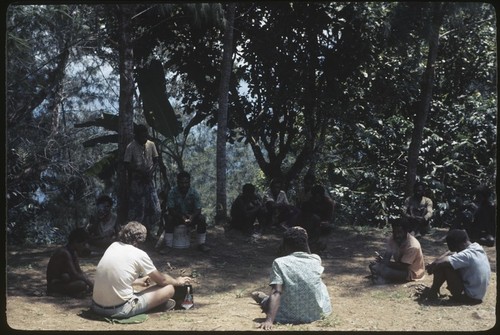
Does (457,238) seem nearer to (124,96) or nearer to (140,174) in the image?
(140,174)

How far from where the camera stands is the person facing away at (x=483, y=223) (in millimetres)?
9078

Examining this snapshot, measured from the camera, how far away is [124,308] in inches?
223

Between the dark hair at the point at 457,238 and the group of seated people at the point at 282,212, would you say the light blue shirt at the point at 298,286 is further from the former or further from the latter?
the group of seated people at the point at 282,212

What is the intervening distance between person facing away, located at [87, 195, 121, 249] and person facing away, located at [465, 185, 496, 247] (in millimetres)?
4975

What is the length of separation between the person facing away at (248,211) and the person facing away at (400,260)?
8.75ft

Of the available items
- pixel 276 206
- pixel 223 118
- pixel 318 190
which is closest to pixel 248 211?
pixel 276 206

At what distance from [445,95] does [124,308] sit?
9365 millimetres

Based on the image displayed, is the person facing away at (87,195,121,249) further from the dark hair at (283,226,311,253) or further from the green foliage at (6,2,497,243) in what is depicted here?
the dark hair at (283,226,311,253)

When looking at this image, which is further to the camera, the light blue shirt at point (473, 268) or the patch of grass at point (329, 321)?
the light blue shirt at point (473, 268)

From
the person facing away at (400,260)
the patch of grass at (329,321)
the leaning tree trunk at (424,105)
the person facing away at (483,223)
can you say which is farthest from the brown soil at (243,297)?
the leaning tree trunk at (424,105)

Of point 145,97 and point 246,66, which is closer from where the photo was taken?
point 145,97

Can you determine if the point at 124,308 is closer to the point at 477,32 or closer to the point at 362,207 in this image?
the point at 362,207

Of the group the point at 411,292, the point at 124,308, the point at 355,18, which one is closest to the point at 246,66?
the point at 355,18

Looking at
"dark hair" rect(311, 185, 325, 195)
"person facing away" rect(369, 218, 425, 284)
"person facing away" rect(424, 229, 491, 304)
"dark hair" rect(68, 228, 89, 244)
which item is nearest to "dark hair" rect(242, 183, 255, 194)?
"dark hair" rect(311, 185, 325, 195)
